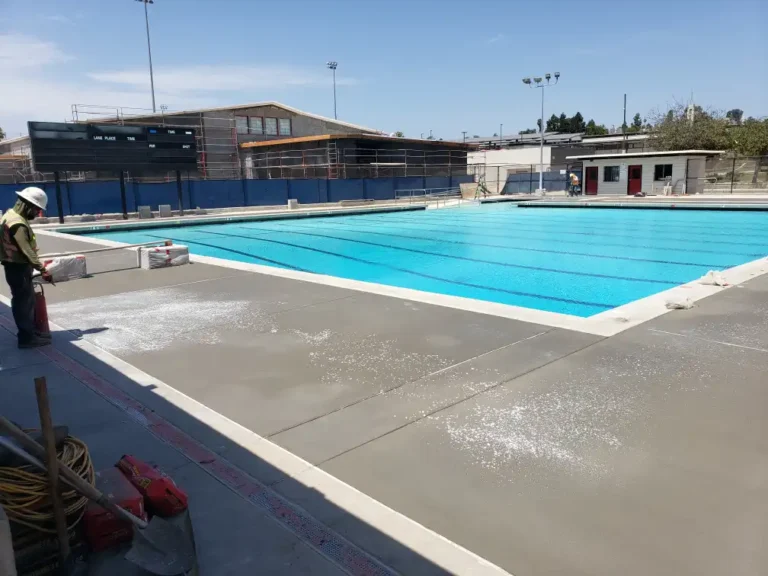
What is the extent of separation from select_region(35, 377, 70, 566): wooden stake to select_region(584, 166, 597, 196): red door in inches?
1594

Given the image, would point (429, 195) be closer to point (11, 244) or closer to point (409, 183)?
point (409, 183)

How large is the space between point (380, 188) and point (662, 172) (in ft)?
56.9

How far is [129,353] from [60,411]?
165 cm

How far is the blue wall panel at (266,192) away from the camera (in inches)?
1324

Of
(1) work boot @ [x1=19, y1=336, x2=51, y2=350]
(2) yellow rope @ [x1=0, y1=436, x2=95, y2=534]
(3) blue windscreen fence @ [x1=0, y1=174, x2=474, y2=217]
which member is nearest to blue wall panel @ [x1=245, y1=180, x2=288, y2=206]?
(3) blue windscreen fence @ [x1=0, y1=174, x2=474, y2=217]

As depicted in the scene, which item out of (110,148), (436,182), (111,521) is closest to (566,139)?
(436,182)

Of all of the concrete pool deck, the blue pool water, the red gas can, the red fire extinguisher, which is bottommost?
the blue pool water

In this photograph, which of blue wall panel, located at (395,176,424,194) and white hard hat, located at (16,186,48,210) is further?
blue wall panel, located at (395,176,424,194)

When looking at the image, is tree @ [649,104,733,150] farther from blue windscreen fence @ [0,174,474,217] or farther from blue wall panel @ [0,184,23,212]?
blue wall panel @ [0,184,23,212]

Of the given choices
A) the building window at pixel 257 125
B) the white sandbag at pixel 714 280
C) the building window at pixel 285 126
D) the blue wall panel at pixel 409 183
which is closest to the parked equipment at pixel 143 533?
the white sandbag at pixel 714 280

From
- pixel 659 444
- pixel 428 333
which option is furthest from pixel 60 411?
pixel 659 444

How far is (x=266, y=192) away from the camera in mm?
34156

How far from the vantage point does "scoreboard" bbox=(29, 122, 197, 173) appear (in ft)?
76.6

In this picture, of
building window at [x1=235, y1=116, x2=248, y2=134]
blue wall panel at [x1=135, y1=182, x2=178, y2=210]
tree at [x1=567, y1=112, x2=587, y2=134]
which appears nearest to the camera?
blue wall panel at [x1=135, y1=182, x2=178, y2=210]
